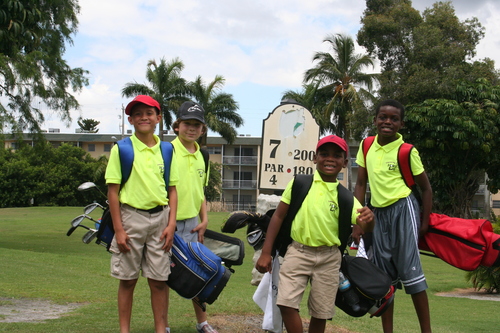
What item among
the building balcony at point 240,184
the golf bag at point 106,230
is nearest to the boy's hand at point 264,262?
the golf bag at point 106,230

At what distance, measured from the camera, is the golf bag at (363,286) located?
4395 mm

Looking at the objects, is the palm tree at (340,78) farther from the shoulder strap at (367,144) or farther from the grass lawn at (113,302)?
the shoulder strap at (367,144)

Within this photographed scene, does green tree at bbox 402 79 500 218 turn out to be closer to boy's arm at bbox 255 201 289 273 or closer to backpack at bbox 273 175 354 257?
backpack at bbox 273 175 354 257

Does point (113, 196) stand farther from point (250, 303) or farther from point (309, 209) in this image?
point (250, 303)

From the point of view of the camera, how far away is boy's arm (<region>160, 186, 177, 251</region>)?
4.53 m

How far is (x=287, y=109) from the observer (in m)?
6.80

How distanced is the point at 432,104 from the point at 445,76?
289 centimetres

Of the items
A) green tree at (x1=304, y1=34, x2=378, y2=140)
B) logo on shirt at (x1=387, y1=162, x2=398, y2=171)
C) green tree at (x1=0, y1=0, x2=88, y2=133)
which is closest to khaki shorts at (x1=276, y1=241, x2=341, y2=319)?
logo on shirt at (x1=387, y1=162, x2=398, y2=171)

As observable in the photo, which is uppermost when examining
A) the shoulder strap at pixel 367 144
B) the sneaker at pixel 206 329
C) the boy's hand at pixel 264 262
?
the shoulder strap at pixel 367 144

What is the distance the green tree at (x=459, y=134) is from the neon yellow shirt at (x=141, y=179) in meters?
23.8

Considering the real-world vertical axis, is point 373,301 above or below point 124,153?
below

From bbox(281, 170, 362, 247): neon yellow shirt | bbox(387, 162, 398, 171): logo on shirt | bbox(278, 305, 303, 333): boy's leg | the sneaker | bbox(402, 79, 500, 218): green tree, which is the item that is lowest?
the sneaker

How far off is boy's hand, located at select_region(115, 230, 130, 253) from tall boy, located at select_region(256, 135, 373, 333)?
1023 mm

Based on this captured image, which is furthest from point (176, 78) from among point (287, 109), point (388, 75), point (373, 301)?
point (373, 301)
